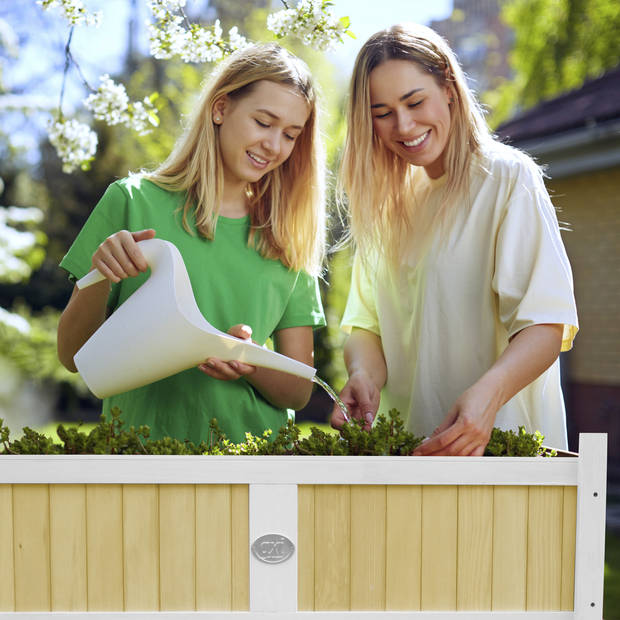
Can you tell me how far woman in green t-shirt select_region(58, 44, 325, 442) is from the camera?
1617mm

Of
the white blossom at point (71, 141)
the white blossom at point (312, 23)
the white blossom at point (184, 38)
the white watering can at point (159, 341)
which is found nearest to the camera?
the white watering can at point (159, 341)

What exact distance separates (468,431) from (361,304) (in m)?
0.63

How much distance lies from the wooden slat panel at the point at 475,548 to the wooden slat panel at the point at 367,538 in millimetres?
119

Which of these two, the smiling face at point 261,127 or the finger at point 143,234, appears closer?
the finger at point 143,234

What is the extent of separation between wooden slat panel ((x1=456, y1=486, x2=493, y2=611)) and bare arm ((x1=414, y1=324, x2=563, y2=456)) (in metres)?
0.09

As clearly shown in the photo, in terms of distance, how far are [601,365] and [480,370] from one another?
452cm

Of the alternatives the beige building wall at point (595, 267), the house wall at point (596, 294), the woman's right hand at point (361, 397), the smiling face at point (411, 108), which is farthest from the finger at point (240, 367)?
the beige building wall at point (595, 267)

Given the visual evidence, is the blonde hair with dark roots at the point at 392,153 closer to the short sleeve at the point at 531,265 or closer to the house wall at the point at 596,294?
the short sleeve at the point at 531,265

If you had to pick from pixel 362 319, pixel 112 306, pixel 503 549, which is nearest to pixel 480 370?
pixel 362 319

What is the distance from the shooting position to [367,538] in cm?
120

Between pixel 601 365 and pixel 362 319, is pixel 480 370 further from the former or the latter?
pixel 601 365

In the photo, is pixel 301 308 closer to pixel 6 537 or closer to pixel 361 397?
pixel 361 397

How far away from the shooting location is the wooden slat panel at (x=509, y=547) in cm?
120

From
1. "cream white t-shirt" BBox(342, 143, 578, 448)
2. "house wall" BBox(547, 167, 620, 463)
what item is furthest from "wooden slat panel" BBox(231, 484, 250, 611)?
"house wall" BBox(547, 167, 620, 463)
